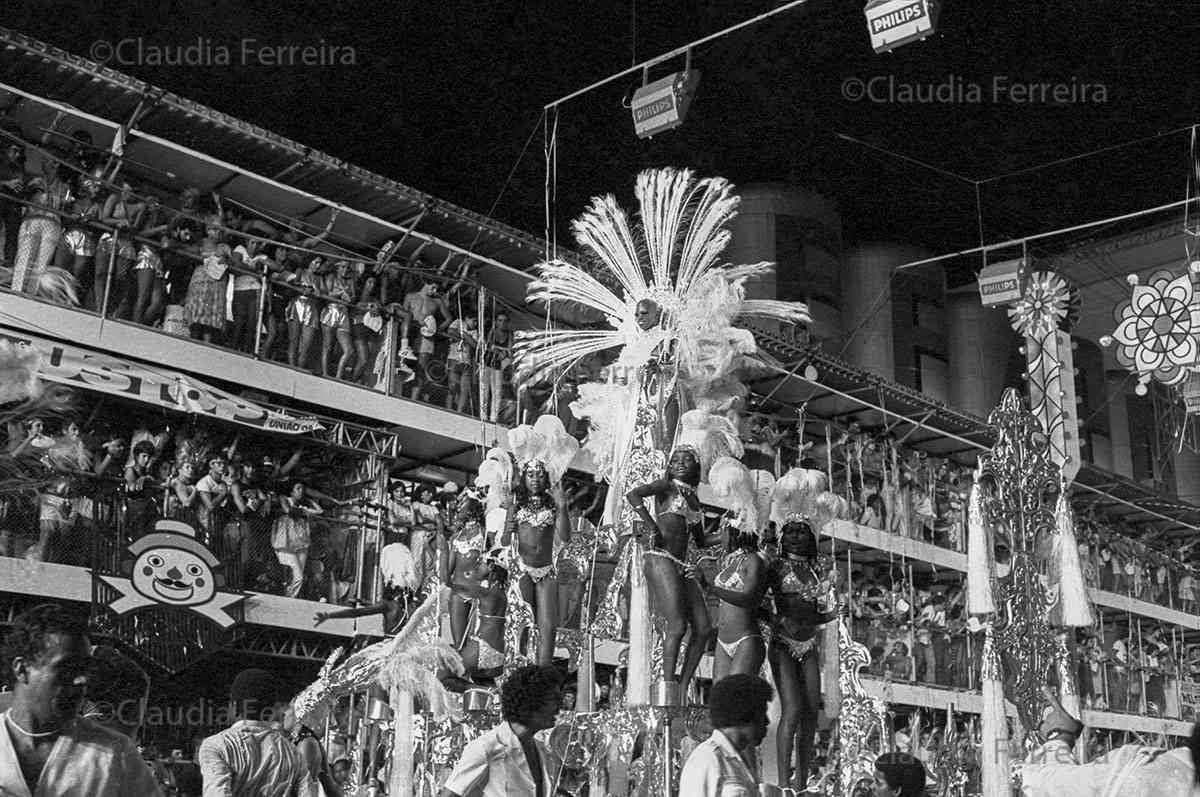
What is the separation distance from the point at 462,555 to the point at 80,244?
7.31m

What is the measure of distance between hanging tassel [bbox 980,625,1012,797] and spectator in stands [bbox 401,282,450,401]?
10597mm

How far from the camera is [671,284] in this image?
34.8 feet

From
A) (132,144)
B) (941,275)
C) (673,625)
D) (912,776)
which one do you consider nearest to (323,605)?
(132,144)

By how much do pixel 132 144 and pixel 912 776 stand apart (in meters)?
13.8

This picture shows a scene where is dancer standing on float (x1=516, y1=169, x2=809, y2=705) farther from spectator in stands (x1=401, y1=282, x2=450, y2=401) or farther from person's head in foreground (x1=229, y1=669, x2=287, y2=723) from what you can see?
spectator in stands (x1=401, y1=282, x2=450, y2=401)

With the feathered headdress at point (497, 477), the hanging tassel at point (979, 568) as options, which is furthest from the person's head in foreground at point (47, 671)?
the hanging tassel at point (979, 568)

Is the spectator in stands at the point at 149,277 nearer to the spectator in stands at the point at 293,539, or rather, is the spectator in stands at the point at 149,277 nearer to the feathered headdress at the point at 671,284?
the spectator in stands at the point at 293,539

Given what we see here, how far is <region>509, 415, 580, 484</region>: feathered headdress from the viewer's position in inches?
412

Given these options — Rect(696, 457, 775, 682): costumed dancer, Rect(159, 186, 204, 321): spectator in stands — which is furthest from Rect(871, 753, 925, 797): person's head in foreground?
Rect(159, 186, 204, 321): spectator in stands

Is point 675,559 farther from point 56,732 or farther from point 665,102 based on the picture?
point 665,102

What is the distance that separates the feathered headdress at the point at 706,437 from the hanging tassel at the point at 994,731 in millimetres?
2419

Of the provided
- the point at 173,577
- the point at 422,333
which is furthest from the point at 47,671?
the point at 422,333

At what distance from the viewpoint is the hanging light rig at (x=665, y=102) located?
47.7ft

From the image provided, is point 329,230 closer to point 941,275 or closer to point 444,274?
point 444,274
